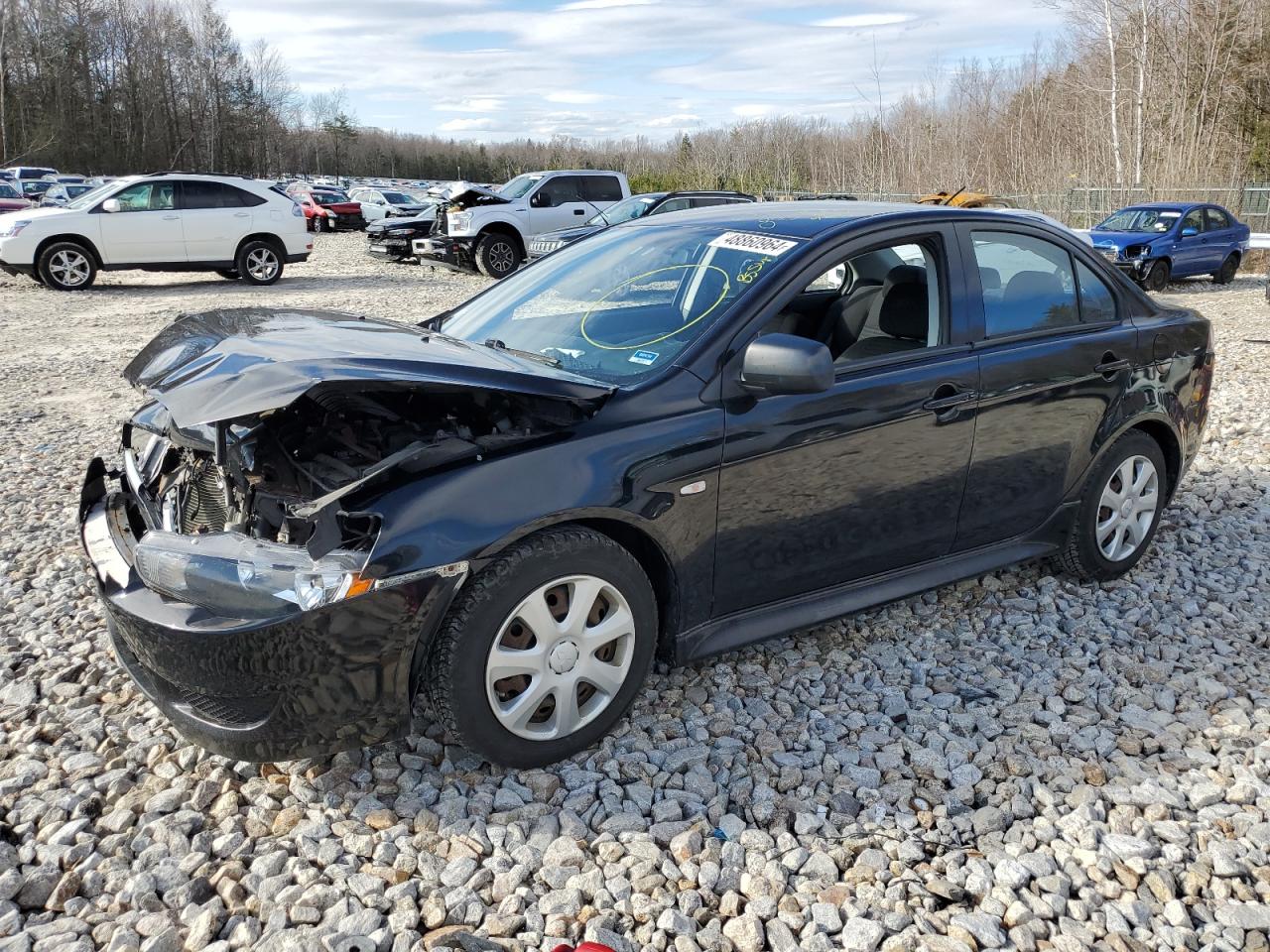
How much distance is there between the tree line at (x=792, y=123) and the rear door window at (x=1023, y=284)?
91.4 ft

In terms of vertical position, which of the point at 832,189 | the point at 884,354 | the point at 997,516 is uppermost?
the point at 832,189

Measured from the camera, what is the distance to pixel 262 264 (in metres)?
17.4

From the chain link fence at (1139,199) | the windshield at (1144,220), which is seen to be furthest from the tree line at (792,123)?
the windshield at (1144,220)

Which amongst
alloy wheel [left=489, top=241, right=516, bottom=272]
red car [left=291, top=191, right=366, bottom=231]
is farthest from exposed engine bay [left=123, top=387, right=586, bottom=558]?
red car [left=291, top=191, right=366, bottom=231]

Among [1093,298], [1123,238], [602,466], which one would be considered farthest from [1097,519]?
[1123,238]

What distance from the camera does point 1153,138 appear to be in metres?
33.5

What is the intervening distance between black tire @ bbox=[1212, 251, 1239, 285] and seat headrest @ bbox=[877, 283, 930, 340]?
18.1 meters

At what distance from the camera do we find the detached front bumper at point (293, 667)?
8.55 feet

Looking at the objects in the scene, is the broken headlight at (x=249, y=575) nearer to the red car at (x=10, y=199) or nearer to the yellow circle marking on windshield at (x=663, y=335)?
the yellow circle marking on windshield at (x=663, y=335)

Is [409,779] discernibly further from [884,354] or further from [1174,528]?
[1174,528]

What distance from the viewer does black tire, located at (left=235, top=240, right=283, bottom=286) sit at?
1709 cm

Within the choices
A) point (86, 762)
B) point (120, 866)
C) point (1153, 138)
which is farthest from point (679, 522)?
point (1153, 138)

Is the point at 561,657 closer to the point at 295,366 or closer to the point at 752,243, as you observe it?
the point at 295,366

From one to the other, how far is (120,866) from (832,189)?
146 feet
